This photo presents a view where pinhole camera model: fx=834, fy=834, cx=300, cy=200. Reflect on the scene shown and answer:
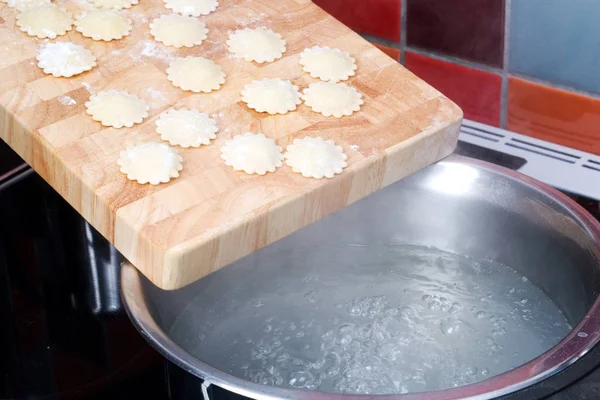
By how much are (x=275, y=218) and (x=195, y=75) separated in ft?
0.67

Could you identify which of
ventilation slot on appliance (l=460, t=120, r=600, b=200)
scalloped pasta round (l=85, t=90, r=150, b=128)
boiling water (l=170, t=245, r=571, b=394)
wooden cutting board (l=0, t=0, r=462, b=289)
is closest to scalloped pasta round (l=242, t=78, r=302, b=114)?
wooden cutting board (l=0, t=0, r=462, b=289)

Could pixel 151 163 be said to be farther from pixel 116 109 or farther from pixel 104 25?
pixel 104 25

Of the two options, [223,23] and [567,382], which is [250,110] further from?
[567,382]

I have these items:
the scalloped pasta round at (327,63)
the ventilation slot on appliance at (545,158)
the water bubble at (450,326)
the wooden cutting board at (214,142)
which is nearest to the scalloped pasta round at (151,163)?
the wooden cutting board at (214,142)

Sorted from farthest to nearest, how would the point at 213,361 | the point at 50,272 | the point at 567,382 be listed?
the point at 50,272 < the point at 213,361 < the point at 567,382

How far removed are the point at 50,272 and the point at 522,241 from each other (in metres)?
0.56

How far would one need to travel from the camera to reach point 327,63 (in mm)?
934

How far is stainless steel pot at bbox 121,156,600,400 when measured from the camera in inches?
33.3

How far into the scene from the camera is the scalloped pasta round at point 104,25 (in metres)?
0.95

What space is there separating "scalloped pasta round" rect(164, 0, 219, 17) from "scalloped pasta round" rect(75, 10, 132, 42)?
0.07m

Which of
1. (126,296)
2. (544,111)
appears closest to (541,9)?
(544,111)

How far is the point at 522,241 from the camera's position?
100cm

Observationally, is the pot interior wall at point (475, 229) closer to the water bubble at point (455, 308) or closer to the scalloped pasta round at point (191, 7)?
the water bubble at point (455, 308)

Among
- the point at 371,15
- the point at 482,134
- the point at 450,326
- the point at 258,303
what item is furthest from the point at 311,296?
the point at 371,15
